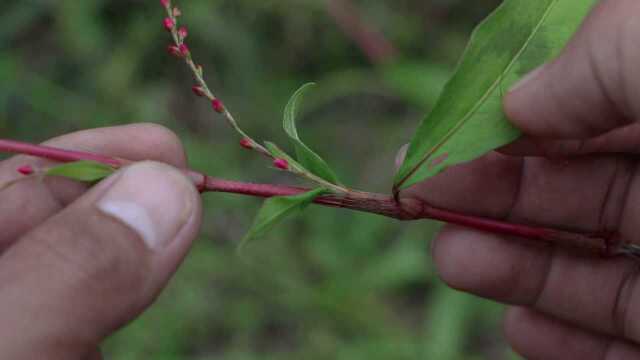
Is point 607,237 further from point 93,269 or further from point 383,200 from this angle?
point 93,269

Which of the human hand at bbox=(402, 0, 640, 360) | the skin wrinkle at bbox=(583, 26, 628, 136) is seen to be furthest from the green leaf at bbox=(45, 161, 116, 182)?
the skin wrinkle at bbox=(583, 26, 628, 136)

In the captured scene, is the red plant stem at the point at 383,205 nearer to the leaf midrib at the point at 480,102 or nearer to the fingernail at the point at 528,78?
the leaf midrib at the point at 480,102

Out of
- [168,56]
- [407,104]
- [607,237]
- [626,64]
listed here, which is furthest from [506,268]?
[168,56]

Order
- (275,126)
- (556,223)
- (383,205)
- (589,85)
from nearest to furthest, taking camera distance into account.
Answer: (589,85)
(383,205)
(556,223)
(275,126)

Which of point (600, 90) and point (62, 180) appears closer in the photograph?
point (600, 90)

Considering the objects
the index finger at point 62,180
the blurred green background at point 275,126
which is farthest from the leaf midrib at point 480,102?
the blurred green background at point 275,126

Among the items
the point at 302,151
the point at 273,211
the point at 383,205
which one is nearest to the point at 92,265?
the point at 273,211

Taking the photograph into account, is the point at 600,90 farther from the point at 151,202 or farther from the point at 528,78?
the point at 151,202
